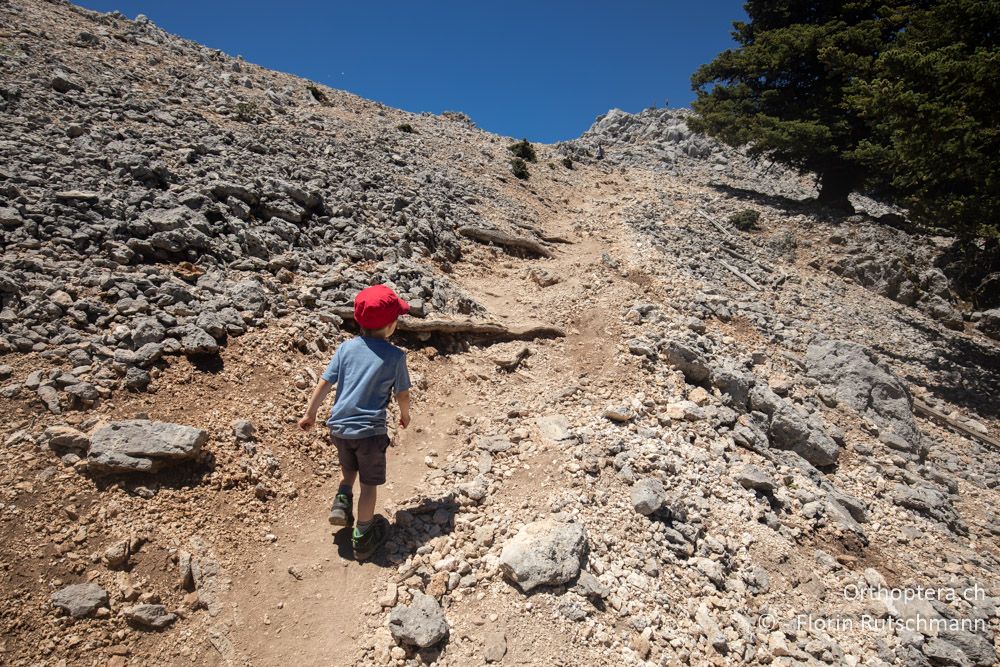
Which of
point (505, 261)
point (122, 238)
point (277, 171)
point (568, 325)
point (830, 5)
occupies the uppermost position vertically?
point (830, 5)

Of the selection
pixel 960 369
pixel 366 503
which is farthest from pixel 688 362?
pixel 960 369

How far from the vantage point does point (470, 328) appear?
27.0ft

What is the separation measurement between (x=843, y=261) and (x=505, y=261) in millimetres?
12815

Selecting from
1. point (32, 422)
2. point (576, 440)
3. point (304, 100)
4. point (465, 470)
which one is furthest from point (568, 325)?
point (304, 100)

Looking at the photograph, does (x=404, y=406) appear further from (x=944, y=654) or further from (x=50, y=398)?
(x=944, y=654)

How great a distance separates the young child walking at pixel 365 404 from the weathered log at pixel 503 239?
27.7 ft

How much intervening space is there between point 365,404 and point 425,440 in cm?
205

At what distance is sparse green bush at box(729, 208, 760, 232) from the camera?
19.4m

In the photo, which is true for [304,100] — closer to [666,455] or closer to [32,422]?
[32,422]

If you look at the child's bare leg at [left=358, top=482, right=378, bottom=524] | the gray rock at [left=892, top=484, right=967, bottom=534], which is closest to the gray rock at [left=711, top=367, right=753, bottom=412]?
the gray rock at [left=892, top=484, right=967, bottom=534]

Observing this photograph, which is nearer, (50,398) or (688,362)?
(50,398)

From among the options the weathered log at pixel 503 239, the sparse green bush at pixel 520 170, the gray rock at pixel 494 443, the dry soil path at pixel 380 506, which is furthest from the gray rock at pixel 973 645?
the sparse green bush at pixel 520 170

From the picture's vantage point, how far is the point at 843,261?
16578mm

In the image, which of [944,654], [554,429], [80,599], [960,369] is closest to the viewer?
[80,599]
